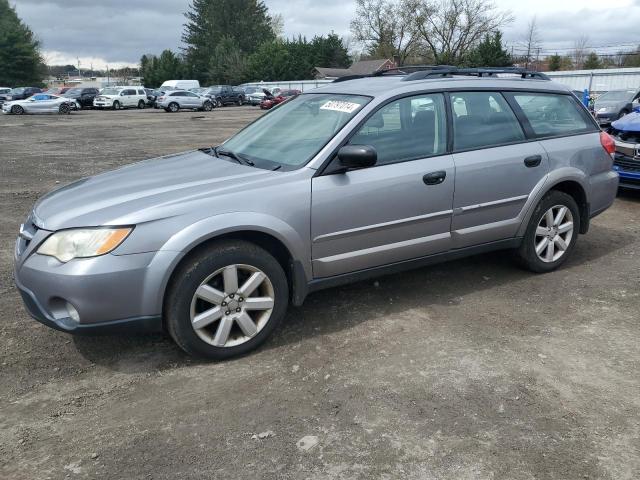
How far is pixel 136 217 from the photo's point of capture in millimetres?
3166

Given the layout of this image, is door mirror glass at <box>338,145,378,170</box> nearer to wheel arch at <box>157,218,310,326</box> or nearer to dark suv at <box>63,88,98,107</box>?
wheel arch at <box>157,218,310,326</box>

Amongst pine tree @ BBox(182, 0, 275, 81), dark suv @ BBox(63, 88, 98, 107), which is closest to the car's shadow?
dark suv @ BBox(63, 88, 98, 107)

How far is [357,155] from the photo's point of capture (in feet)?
11.8

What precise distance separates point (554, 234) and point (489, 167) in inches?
43.5

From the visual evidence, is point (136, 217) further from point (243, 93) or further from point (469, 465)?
point (243, 93)

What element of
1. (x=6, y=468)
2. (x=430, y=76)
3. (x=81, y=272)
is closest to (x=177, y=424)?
(x=6, y=468)

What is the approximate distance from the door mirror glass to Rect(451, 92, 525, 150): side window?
3.10 feet

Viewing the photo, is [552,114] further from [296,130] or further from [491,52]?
[491,52]

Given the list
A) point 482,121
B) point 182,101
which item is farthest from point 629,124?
point 182,101

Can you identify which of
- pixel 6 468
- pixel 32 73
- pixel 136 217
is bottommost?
pixel 6 468

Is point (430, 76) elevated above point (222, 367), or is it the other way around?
point (430, 76)

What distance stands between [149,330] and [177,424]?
63cm

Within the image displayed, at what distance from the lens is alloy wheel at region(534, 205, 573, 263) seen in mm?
4855

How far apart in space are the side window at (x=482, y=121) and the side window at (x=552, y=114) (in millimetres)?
205
